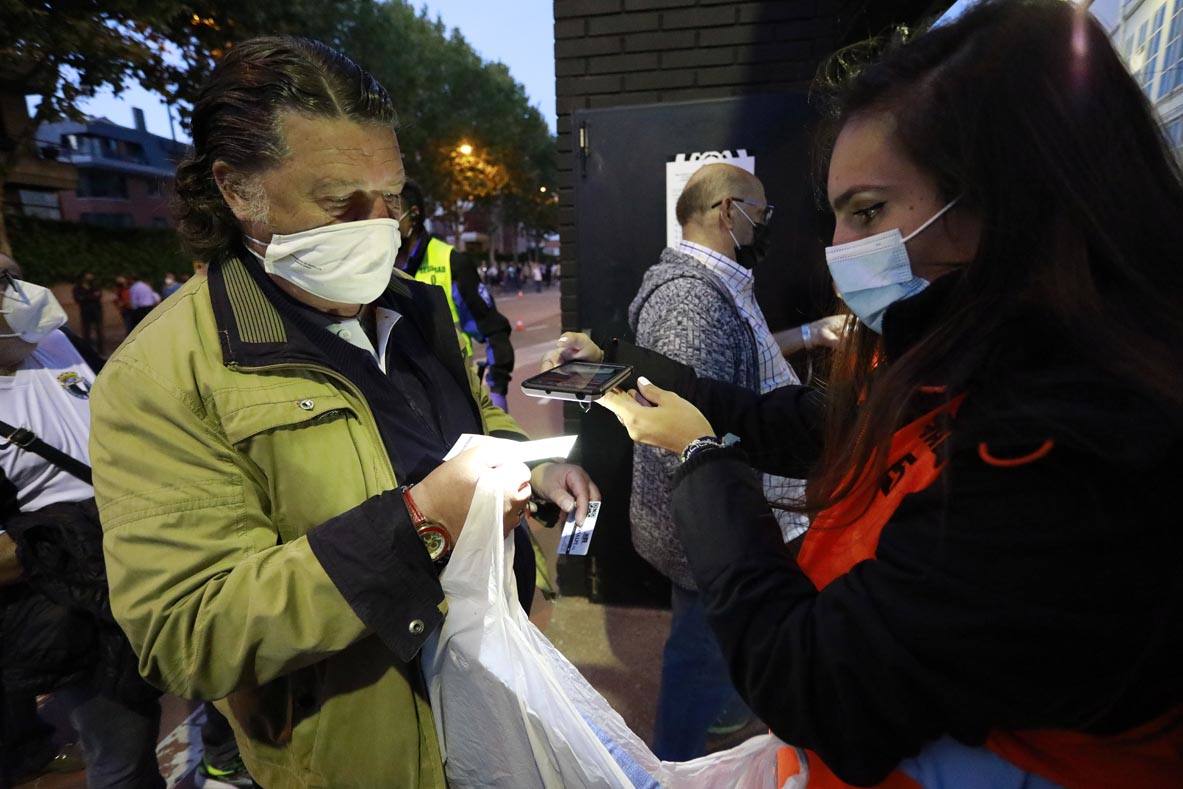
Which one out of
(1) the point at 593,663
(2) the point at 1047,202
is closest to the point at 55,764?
(1) the point at 593,663

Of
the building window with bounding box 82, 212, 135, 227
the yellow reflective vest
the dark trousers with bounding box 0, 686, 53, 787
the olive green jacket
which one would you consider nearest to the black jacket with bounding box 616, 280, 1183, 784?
the olive green jacket

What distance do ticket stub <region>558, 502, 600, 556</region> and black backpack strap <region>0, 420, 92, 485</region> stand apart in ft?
5.36

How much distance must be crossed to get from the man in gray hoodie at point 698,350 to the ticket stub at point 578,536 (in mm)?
777

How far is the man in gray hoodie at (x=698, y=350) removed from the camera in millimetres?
2166

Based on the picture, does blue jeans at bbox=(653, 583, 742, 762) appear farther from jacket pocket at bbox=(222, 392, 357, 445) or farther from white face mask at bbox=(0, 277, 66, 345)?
white face mask at bbox=(0, 277, 66, 345)

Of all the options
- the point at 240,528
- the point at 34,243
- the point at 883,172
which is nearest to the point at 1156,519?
the point at 883,172

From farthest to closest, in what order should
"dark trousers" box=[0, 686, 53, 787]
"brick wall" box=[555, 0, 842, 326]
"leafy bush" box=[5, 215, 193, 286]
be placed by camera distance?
"leafy bush" box=[5, 215, 193, 286], "brick wall" box=[555, 0, 842, 326], "dark trousers" box=[0, 686, 53, 787]

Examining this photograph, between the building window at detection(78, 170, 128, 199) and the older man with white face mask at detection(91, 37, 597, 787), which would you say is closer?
the older man with white face mask at detection(91, 37, 597, 787)

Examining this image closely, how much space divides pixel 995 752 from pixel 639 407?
84cm

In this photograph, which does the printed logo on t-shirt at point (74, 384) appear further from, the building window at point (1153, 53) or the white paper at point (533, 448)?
the building window at point (1153, 53)

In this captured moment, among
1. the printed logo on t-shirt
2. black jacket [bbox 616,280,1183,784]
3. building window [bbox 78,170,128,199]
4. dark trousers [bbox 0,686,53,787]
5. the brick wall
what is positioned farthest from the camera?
building window [bbox 78,170,128,199]

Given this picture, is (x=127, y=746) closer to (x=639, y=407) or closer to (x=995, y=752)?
(x=639, y=407)

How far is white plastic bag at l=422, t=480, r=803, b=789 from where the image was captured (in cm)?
117

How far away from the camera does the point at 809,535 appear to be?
3.90ft
